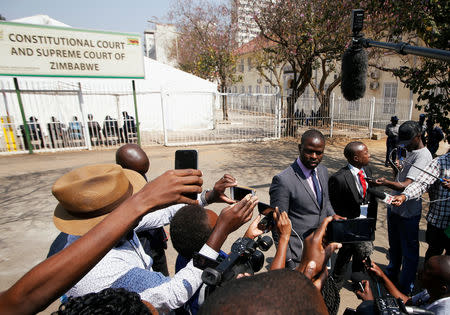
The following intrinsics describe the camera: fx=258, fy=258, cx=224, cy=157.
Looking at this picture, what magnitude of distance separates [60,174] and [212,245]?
8108mm

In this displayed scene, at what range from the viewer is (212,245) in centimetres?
129

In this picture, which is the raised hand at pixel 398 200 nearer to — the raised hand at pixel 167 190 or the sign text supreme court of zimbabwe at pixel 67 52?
the raised hand at pixel 167 190

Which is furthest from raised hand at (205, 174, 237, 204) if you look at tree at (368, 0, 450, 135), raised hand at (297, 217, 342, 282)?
tree at (368, 0, 450, 135)

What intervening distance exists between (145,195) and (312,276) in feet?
2.90

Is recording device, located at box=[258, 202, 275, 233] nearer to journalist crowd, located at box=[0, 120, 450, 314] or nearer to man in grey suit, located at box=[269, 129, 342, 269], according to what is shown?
journalist crowd, located at box=[0, 120, 450, 314]

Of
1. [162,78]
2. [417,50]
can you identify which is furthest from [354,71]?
[162,78]

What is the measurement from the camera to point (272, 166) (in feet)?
27.5

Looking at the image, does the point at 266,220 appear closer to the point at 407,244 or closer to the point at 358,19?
the point at 407,244

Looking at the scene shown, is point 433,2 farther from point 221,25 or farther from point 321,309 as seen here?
point 221,25

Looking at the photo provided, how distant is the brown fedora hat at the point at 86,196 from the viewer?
113 centimetres

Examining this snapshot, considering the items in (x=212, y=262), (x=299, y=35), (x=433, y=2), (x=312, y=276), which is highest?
(x=299, y=35)

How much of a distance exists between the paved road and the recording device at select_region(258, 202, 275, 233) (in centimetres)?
197

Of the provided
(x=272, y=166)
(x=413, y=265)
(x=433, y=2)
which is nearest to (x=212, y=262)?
(x=413, y=265)

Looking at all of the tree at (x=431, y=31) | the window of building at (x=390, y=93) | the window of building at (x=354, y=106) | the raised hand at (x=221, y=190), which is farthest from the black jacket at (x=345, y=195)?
the window of building at (x=390, y=93)
